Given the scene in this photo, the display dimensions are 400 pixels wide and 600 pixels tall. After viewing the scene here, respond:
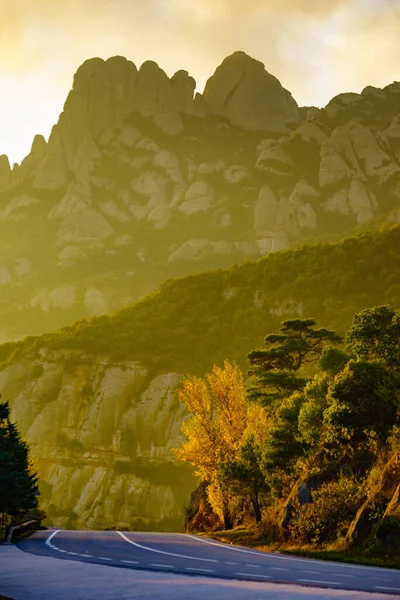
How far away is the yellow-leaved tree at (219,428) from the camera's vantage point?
45.0 meters

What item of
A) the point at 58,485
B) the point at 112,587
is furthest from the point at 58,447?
the point at 112,587

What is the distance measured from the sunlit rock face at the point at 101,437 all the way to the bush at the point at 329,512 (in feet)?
244

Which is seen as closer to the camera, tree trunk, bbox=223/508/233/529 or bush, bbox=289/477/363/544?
bush, bbox=289/477/363/544

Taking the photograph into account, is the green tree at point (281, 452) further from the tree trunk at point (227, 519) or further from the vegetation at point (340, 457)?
the tree trunk at point (227, 519)

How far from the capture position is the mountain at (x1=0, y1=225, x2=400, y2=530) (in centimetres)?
10356

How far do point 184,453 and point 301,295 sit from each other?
86375 millimetres

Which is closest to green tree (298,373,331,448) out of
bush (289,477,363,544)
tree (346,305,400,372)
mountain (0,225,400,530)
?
tree (346,305,400,372)

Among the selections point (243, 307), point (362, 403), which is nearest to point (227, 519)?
point (362, 403)

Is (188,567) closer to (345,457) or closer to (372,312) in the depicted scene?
(345,457)

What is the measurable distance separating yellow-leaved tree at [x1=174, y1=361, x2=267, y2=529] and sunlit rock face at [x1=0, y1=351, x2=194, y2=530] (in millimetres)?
53010

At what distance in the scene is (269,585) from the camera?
11.4 m

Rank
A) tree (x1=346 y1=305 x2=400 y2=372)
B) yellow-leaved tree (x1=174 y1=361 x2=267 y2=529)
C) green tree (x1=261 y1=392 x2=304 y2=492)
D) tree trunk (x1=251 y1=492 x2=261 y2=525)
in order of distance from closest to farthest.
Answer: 1. tree (x1=346 y1=305 x2=400 y2=372)
2. green tree (x1=261 y1=392 x2=304 y2=492)
3. tree trunk (x1=251 y1=492 x2=261 y2=525)
4. yellow-leaved tree (x1=174 y1=361 x2=267 y2=529)

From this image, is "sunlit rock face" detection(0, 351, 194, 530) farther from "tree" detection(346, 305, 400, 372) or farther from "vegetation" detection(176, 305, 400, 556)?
"tree" detection(346, 305, 400, 372)

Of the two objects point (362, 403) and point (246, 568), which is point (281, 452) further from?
point (246, 568)
